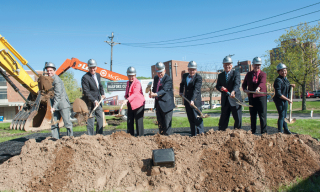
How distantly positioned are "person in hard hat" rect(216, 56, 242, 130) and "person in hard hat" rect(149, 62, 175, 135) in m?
1.23

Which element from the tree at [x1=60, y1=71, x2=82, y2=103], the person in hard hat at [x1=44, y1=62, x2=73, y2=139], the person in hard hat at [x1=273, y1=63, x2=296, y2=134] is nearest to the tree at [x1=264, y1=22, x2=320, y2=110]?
the person in hard hat at [x1=273, y1=63, x2=296, y2=134]

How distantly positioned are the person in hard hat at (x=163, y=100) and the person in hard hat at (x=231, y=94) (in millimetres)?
1229

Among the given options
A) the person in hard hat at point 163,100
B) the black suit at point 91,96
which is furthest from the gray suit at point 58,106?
the person in hard hat at point 163,100

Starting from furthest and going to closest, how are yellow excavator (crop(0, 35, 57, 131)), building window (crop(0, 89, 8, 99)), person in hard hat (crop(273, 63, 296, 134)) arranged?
building window (crop(0, 89, 8, 99))
yellow excavator (crop(0, 35, 57, 131))
person in hard hat (crop(273, 63, 296, 134))

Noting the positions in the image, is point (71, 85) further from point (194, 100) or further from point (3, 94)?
point (194, 100)

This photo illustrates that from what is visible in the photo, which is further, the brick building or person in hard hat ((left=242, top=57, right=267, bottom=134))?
the brick building

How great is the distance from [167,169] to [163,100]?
225 cm

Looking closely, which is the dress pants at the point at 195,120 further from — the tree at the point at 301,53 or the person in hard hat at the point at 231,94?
the tree at the point at 301,53

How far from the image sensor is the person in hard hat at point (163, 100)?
485 centimetres

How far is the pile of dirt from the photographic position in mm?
2727

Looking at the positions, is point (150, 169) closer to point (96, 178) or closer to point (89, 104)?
point (96, 178)

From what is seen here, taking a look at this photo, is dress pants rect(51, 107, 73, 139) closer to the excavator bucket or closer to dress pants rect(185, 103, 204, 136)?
dress pants rect(185, 103, 204, 136)

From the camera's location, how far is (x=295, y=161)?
3.00m

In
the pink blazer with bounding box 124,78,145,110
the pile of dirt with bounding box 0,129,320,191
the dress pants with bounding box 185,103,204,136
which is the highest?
the pink blazer with bounding box 124,78,145,110
